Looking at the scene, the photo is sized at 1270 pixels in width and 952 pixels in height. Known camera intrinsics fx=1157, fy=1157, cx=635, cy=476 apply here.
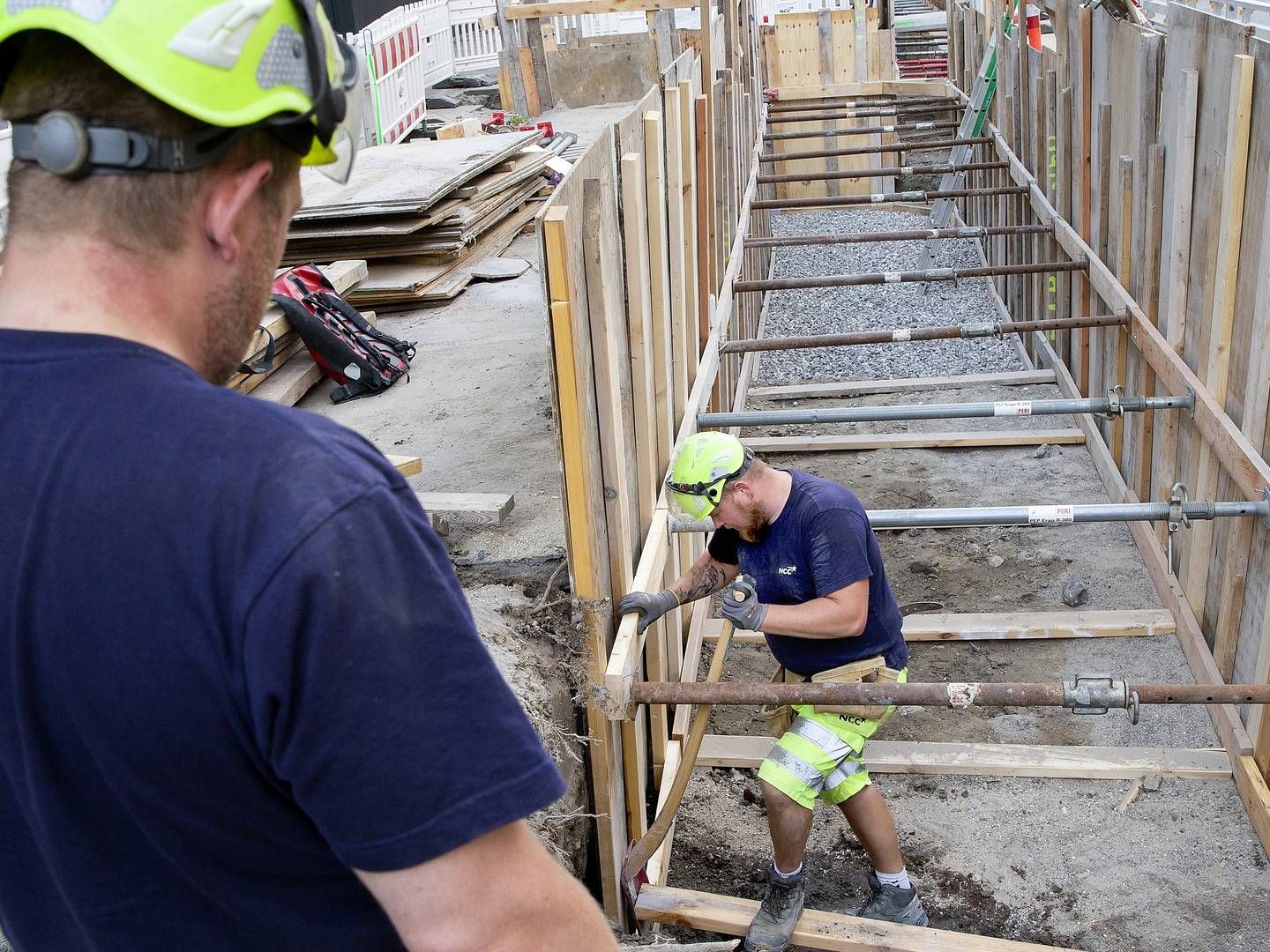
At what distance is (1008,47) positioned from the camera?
1063 centimetres

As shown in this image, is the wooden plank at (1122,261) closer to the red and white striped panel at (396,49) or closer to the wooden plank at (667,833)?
the wooden plank at (667,833)

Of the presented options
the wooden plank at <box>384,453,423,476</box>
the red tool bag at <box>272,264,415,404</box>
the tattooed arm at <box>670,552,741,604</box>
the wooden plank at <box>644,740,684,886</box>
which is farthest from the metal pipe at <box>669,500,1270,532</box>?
the red tool bag at <box>272,264,415,404</box>

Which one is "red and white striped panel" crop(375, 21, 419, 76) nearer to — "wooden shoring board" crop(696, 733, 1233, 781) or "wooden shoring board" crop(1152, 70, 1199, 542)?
"wooden shoring board" crop(1152, 70, 1199, 542)

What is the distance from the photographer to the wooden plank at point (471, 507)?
471cm

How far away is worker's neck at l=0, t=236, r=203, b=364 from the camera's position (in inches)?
45.8

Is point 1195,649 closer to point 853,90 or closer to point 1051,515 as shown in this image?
point 1051,515

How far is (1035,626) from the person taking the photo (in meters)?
5.72

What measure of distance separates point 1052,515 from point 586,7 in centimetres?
1317

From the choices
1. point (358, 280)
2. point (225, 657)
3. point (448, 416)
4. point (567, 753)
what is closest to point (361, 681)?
point (225, 657)

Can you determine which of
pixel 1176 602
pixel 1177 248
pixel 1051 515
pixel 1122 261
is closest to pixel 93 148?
pixel 1051 515

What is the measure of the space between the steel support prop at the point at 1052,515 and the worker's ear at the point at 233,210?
128 inches

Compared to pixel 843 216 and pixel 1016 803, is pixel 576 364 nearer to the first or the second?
pixel 1016 803

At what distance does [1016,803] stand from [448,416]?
11.3 feet

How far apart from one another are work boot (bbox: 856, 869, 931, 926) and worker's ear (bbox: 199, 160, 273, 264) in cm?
367
